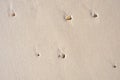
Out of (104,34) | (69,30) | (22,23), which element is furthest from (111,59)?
(22,23)

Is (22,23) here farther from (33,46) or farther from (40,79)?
(40,79)

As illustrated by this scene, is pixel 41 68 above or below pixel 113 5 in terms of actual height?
below

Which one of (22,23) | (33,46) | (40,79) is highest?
(22,23)

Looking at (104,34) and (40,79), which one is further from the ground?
(104,34)

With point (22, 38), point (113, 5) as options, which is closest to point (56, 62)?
point (22, 38)

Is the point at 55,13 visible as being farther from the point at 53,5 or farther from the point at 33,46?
the point at 33,46
